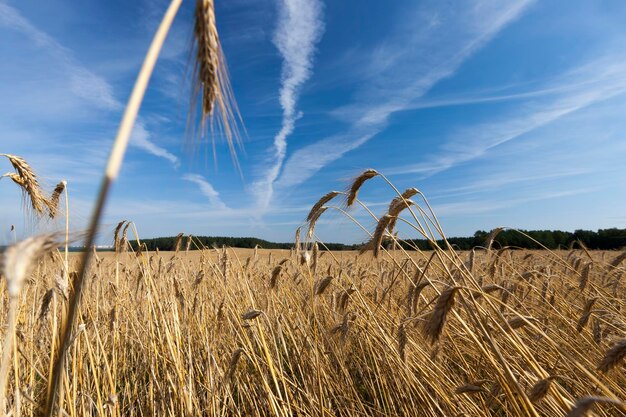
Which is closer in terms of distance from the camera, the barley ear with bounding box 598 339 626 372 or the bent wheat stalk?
the bent wheat stalk

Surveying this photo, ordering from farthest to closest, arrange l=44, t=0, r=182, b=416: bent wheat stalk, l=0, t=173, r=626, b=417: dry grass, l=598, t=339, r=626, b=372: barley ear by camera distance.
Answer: l=0, t=173, r=626, b=417: dry grass, l=598, t=339, r=626, b=372: barley ear, l=44, t=0, r=182, b=416: bent wheat stalk

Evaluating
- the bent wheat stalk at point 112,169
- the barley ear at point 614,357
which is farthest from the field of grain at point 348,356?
the bent wheat stalk at point 112,169

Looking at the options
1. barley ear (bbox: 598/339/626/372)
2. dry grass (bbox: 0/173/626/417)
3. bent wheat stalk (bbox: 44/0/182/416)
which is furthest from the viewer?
dry grass (bbox: 0/173/626/417)

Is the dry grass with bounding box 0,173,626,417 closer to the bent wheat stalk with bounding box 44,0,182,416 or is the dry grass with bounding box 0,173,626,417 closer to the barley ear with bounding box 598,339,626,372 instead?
the barley ear with bounding box 598,339,626,372

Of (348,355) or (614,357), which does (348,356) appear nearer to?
(348,355)

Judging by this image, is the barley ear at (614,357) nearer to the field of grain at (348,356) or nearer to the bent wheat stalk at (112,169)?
the field of grain at (348,356)

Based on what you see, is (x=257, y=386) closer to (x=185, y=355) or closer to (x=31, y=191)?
(x=185, y=355)

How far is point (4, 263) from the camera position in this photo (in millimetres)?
673

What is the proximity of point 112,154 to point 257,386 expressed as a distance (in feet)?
9.30

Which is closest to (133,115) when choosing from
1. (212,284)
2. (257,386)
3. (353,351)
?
(257,386)

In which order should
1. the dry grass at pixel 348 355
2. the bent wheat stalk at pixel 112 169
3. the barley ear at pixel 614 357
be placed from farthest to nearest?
the dry grass at pixel 348 355 < the barley ear at pixel 614 357 < the bent wheat stalk at pixel 112 169

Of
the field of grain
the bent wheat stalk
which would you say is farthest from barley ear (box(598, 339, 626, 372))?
the bent wheat stalk

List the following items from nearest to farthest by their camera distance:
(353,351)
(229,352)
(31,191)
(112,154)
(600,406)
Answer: (112,154) < (600,406) < (31,191) < (229,352) < (353,351)

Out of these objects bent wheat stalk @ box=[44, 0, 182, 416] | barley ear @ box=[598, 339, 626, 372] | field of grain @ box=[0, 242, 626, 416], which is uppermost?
bent wheat stalk @ box=[44, 0, 182, 416]
